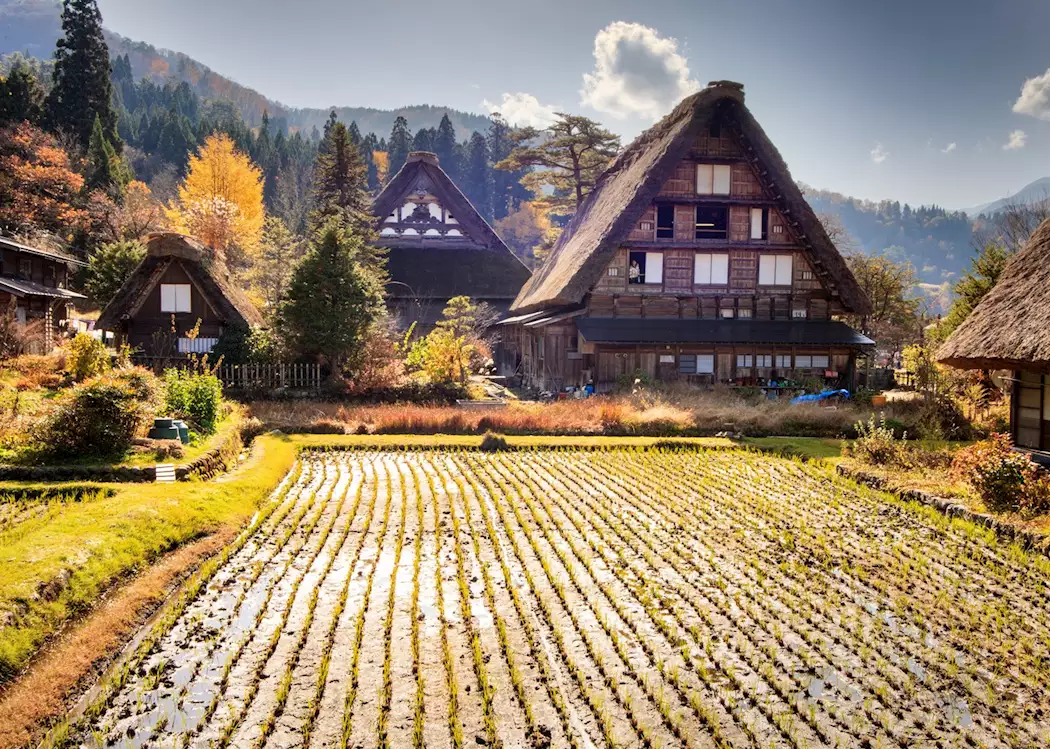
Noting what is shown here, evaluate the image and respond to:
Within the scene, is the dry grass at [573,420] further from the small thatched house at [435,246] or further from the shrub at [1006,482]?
the small thatched house at [435,246]

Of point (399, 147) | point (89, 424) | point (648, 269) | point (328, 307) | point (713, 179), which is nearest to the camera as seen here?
point (89, 424)

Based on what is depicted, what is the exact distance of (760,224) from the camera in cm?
2845

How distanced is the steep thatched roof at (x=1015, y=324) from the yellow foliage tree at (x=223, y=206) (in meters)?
39.1

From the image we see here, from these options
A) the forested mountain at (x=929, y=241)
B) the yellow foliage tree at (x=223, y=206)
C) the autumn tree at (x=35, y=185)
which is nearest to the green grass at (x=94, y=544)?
the yellow foliage tree at (x=223, y=206)

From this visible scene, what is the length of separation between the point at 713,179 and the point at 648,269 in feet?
14.5

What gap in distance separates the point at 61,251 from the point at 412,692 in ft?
141

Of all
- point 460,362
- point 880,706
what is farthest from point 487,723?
point 460,362

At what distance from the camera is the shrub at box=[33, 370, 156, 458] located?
11648 mm

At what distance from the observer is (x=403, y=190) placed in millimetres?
41250

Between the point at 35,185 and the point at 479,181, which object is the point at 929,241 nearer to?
the point at 479,181

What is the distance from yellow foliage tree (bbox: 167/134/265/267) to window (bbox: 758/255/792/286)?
3077 centimetres

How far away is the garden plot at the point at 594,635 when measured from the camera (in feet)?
16.9

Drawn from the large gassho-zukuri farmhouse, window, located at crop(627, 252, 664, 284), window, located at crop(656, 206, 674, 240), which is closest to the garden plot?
the large gassho-zukuri farmhouse

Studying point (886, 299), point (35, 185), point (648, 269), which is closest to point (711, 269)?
point (648, 269)
